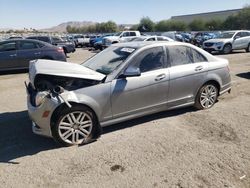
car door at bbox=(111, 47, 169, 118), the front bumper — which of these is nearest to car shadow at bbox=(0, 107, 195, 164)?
the front bumper

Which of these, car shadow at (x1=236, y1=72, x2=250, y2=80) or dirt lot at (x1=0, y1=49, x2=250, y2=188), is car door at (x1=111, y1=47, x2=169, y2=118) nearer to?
dirt lot at (x1=0, y1=49, x2=250, y2=188)

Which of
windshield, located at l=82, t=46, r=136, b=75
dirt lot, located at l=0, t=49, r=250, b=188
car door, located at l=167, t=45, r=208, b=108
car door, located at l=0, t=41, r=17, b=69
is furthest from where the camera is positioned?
car door, located at l=0, t=41, r=17, b=69

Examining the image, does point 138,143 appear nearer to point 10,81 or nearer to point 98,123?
point 98,123

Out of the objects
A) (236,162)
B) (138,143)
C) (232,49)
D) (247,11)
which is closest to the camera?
(236,162)

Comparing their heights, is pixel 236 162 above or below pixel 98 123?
below

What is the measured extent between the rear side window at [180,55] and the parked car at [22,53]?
8.25 meters

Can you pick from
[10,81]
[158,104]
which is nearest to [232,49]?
[10,81]

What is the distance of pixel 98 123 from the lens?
500cm

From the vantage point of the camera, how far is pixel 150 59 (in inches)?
220

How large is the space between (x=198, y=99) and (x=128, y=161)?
264 centimetres

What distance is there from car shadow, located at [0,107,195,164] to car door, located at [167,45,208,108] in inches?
17.7

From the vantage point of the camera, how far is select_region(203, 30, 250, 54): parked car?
2048 centimetres

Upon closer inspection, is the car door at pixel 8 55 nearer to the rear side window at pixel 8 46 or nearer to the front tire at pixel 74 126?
the rear side window at pixel 8 46

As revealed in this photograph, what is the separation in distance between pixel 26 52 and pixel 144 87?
916 cm
